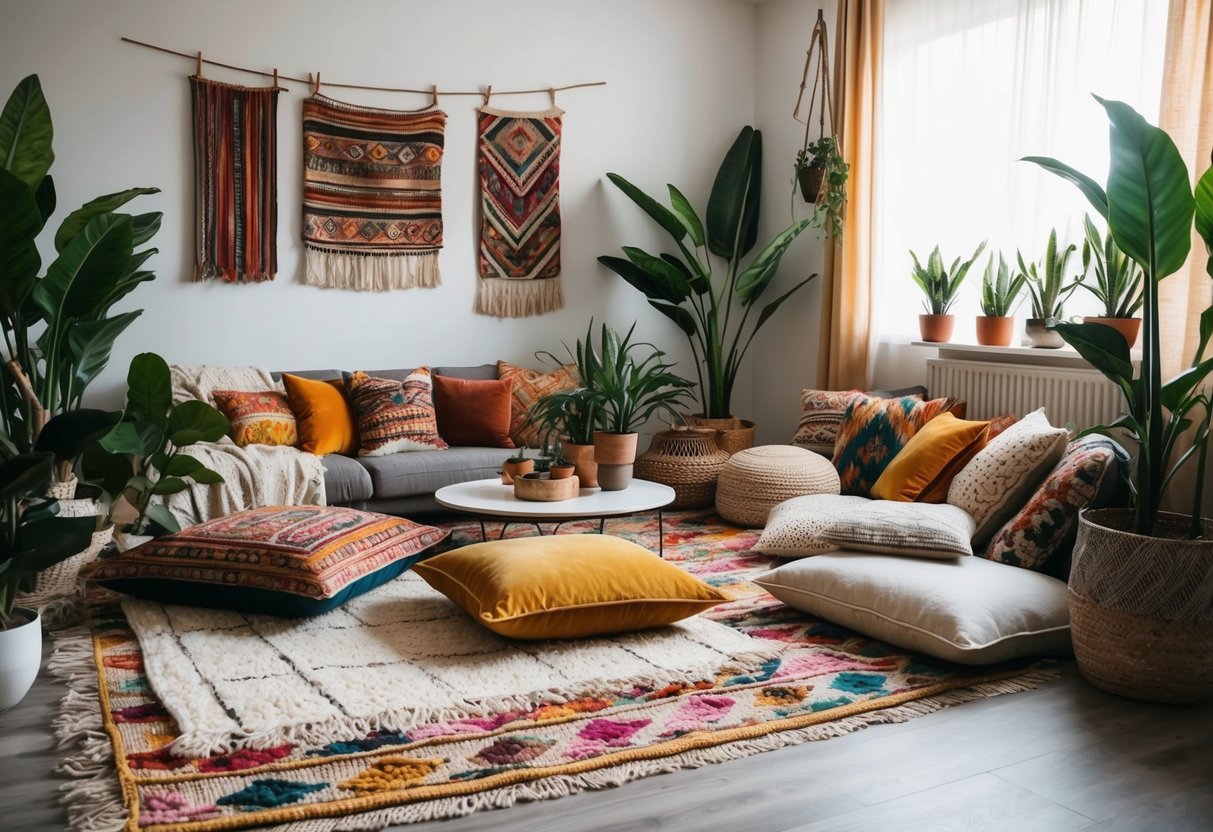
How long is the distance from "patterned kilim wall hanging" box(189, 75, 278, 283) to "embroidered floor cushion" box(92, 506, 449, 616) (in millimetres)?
1869

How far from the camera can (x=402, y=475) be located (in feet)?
14.4

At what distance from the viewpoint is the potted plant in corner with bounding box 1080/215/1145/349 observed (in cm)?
381

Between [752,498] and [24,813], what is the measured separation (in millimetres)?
3134

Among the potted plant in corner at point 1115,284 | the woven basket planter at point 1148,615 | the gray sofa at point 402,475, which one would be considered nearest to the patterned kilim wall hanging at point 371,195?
the gray sofa at point 402,475

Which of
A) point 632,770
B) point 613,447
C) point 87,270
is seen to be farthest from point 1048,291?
point 87,270

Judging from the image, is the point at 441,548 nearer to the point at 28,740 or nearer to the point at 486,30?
the point at 28,740

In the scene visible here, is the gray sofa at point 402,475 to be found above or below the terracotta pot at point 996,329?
below

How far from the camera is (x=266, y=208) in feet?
16.0

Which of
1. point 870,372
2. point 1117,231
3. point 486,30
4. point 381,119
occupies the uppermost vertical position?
point 486,30

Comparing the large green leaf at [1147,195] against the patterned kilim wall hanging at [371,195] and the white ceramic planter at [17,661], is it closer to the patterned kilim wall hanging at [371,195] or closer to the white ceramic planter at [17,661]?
the white ceramic planter at [17,661]

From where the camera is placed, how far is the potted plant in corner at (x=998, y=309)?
4.43 meters

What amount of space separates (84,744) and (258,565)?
0.86 metres

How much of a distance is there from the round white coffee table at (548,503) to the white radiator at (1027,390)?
5.01 feet

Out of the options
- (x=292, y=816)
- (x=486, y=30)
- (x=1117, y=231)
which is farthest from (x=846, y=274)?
(x=292, y=816)
